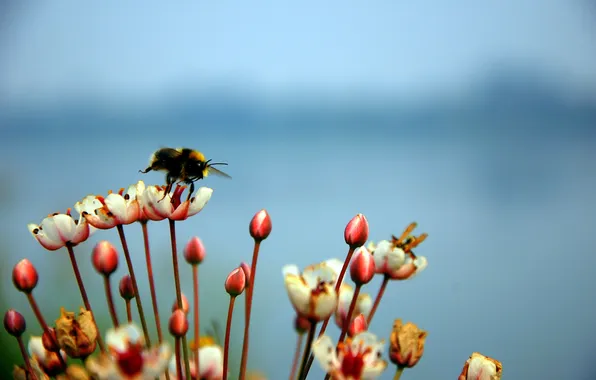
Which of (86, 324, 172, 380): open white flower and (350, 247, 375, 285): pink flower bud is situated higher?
(350, 247, 375, 285): pink flower bud

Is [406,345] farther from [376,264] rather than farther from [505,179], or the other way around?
[505,179]

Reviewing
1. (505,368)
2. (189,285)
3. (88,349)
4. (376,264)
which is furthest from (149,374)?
(505,368)

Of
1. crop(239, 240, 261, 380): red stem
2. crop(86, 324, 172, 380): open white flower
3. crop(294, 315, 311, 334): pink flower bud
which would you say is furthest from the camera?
crop(294, 315, 311, 334): pink flower bud

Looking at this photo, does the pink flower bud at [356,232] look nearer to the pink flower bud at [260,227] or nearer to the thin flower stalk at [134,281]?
the pink flower bud at [260,227]

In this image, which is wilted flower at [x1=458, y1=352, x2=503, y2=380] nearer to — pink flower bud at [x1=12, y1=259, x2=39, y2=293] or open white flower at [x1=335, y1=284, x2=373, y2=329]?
open white flower at [x1=335, y1=284, x2=373, y2=329]

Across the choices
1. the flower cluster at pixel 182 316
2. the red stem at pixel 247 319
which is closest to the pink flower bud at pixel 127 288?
the flower cluster at pixel 182 316

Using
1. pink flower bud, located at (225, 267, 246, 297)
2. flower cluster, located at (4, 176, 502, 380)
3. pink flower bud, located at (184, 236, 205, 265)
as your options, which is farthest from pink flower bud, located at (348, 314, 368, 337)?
pink flower bud, located at (184, 236, 205, 265)

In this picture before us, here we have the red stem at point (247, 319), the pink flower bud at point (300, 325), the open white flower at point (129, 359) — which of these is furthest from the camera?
the pink flower bud at point (300, 325)
